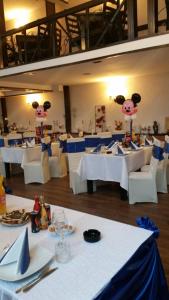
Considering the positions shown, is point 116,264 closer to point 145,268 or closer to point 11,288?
point 145,268

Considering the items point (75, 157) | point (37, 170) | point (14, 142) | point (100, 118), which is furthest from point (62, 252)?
point (100, 118)

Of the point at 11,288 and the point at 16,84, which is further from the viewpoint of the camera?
the point at 16,84

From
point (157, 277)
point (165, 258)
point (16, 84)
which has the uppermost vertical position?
point (16, 84)

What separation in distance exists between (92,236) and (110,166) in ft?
8.70

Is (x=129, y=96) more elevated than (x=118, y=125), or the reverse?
(x=129, y=96)

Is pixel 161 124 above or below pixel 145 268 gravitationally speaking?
above

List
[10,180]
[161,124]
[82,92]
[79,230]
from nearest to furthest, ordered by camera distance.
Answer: [79,230], [10,180], [161,124], [82,92]

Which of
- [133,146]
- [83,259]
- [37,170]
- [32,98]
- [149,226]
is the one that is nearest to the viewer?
[83,259]

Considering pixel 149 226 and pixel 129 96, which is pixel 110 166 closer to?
pixel 149 226

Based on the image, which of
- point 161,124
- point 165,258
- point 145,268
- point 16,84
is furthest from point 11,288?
point 16,84

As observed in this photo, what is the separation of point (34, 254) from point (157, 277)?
2.20 feet

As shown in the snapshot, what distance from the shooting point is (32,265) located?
1124mm

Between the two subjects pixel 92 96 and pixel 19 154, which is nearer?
pixel 19 154

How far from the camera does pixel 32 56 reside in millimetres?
6195
